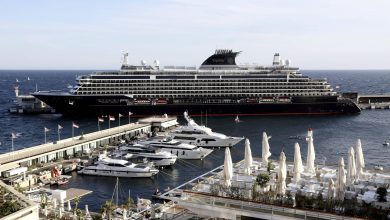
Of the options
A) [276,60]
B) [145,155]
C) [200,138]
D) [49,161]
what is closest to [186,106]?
[276,60]

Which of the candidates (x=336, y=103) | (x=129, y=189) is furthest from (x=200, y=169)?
(x=336, y=103)

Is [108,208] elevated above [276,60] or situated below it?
below

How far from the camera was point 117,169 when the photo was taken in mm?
45531

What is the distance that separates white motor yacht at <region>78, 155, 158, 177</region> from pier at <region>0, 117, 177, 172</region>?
566 centimetres

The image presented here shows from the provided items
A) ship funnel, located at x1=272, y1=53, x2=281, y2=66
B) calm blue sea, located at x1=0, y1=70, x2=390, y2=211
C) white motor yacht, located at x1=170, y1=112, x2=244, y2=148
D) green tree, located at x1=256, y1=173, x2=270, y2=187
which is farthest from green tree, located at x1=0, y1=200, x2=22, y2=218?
ship funnel, located at x1=272, y1=53, x2=281, y2=66

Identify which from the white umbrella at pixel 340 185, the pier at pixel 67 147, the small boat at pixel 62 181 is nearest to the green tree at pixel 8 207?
the white umbrella at pixel 340 185

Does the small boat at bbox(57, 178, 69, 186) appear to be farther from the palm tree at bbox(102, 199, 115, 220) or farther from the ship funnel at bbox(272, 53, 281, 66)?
the ship funnel at bbox(272, 53, 281, 66)

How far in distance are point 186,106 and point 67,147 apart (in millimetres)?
43079

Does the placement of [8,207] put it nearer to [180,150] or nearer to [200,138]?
[180,150]

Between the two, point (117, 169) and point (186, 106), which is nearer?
point (117, 169)

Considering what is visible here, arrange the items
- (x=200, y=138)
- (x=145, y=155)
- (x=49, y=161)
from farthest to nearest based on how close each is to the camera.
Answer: (x=200, y=138) < (x=145, y=155) < (x=49, y=161)

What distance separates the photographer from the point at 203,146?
60.8 metres

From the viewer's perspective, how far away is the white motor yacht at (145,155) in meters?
49.8

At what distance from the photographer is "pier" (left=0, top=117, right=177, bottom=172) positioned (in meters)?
46.4
